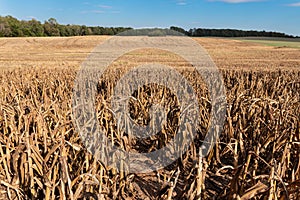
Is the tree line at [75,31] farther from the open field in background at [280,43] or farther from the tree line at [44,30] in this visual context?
the open field in background at [280,43]

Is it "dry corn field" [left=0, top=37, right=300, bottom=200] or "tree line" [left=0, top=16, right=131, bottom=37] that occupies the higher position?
"tree line" [left=0, top=16, right=131, bottom=37]

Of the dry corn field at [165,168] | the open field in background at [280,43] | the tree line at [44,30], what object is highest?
the tree line at [44,30]

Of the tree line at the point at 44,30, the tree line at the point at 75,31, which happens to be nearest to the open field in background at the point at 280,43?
the tree line at the point at 75,31

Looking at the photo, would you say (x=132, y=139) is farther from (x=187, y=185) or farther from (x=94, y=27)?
(x=94, y=27)

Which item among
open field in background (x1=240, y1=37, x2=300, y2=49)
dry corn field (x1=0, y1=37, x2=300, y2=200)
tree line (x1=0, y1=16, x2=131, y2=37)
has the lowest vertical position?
dry corn field (x1=0, y1=37, x2=300, y2=200)

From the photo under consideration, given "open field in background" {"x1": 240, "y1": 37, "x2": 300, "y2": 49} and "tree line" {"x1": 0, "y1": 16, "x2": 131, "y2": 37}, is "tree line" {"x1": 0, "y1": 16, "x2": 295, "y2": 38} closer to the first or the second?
"tree line" {"x1": 0, "y1": 16, "x2": 131, "y2": 37}

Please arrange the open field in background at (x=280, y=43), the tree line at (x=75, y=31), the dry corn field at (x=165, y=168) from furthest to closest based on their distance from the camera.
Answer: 1. the tree line at (x=75, y=31)
2. the open field in background at (x=280, y=43)
3. the dry corn field at (x=165, y=168)

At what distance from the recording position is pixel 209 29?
6806 centimetres

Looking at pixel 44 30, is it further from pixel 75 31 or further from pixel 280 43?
pixel 280 43

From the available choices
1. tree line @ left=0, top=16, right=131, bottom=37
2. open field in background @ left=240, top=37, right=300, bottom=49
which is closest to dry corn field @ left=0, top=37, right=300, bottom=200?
open field in background @ left=240, top=37, right=300, bottom=49

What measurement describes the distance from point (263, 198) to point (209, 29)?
6973cm

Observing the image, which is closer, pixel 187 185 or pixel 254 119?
pixel 187 185

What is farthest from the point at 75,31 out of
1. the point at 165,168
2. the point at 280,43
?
the point at 165,168

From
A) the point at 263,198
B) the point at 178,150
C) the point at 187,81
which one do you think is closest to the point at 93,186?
the point at 263,198
